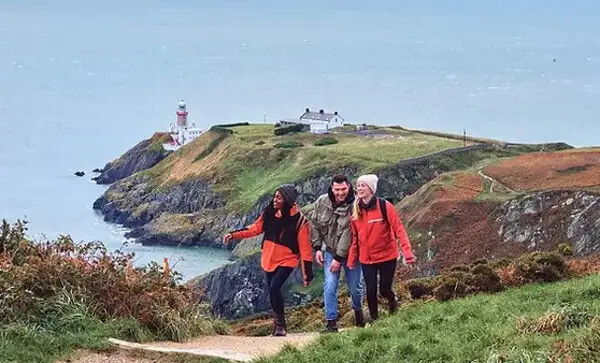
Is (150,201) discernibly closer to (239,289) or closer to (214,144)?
(214,144)

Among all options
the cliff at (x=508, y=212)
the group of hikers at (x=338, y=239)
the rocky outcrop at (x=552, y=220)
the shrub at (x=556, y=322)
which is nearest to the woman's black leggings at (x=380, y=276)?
the group of hikers at (x=338, y=239)

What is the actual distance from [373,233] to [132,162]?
103 meters

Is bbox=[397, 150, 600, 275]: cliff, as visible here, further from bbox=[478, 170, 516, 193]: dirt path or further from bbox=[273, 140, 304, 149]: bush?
bbox=[273, 140, 304, 149]: bush

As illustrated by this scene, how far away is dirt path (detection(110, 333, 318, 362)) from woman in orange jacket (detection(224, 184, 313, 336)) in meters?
0.82

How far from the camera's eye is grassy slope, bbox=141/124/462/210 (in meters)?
74.4

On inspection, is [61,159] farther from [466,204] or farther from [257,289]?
[466,204]

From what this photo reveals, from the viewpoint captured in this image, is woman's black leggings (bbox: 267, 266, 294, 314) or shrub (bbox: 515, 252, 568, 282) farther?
shrub (bbox: 515, 252, 568, 282)

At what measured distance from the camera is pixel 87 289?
12133mm

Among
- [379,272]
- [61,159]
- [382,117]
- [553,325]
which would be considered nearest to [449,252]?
[379,272]

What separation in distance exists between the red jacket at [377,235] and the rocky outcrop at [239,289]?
35954 mm

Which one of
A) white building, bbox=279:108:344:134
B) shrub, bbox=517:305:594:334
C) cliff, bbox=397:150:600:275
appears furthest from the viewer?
white building, bbox=279:108:344:134

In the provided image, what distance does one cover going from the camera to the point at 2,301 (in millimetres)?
11242

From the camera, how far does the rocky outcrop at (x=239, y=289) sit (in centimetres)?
4828

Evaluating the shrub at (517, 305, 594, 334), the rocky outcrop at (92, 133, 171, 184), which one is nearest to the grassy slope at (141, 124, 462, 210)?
the rocky outcrop at (92, 133, 171, 184)
